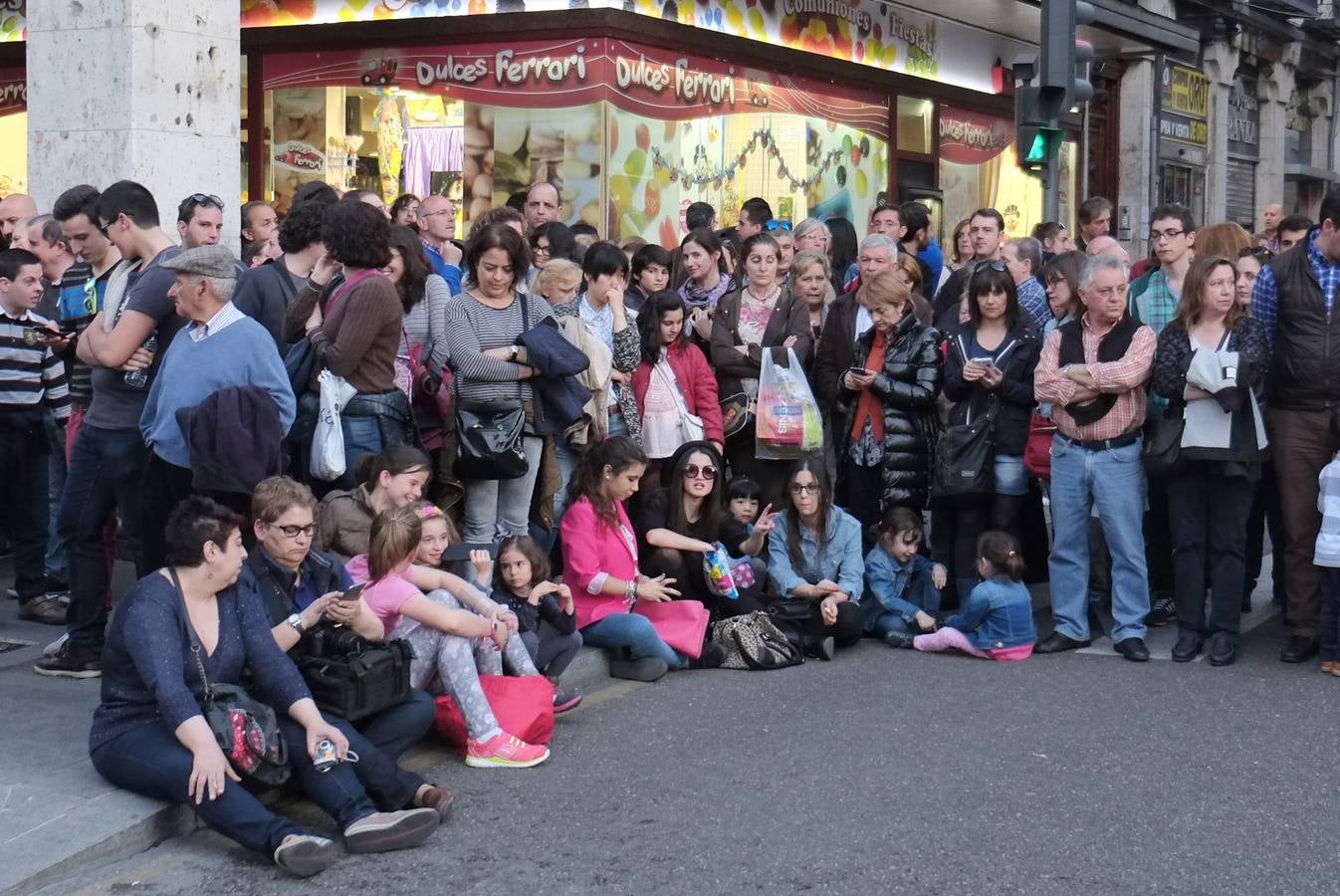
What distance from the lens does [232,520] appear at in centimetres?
626

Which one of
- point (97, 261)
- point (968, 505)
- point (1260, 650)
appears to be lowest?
point (1260, 650)

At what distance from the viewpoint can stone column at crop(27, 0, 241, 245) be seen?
31.7 feet

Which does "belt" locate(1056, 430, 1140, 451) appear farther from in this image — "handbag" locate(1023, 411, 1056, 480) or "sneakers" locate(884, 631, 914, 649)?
"sneakers" locate(884, 631, 914, 649)

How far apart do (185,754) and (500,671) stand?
160cm

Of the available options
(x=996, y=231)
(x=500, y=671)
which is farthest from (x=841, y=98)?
(x=500, y=671)

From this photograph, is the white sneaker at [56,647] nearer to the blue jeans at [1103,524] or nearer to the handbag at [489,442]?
the handbag at [489,442]

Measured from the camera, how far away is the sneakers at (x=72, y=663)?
7.13m

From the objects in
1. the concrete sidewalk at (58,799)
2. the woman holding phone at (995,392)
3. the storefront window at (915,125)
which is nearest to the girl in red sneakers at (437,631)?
the concrete sidewalk at (58,799)

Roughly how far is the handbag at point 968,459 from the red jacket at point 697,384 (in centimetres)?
119

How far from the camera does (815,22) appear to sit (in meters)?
16.5

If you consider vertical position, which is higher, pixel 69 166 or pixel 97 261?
pixel 69 166

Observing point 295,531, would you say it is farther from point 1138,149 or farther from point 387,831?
point 1138,149

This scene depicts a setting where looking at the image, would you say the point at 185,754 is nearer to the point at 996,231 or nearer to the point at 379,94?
the point at 996,231

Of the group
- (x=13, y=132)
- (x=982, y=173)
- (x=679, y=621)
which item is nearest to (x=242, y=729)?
(x=679, y=621)
